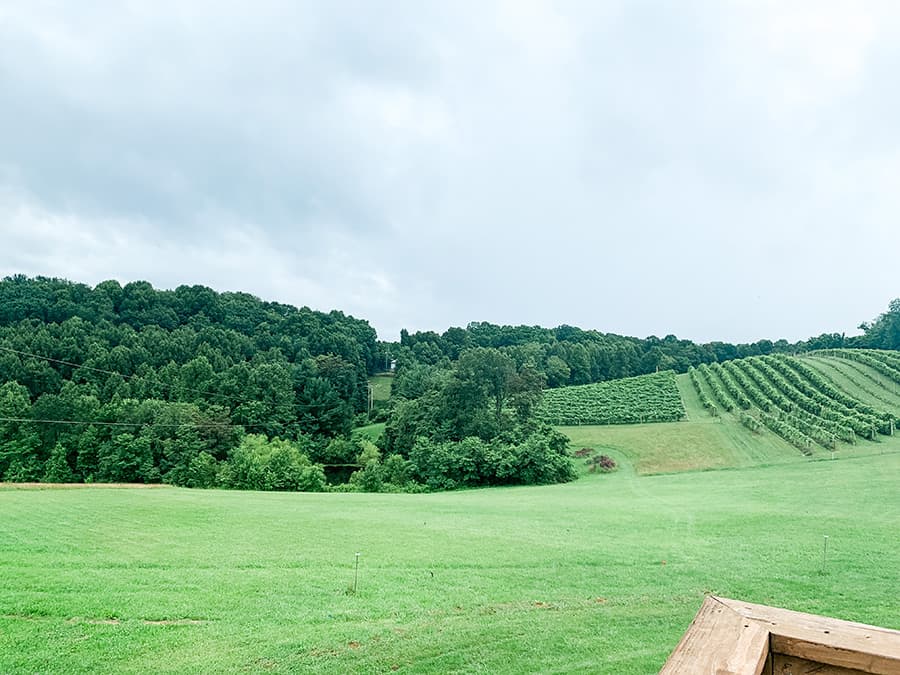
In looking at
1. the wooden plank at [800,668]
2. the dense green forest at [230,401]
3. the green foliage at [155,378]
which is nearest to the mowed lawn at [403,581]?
the wooden plank at [800,668]

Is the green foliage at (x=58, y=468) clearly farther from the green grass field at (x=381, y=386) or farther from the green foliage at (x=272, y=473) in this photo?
the green grass field at (x=381, y=386)

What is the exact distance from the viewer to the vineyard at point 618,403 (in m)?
61.5

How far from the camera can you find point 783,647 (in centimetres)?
207

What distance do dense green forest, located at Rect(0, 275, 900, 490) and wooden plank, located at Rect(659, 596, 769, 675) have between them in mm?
42161

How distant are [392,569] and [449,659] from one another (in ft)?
19.2

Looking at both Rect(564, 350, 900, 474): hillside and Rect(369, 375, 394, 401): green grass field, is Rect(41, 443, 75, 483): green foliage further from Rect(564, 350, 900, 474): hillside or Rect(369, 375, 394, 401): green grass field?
Rect(369, 375, 394, 401): green grass field

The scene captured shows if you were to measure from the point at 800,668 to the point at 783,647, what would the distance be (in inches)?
4.8

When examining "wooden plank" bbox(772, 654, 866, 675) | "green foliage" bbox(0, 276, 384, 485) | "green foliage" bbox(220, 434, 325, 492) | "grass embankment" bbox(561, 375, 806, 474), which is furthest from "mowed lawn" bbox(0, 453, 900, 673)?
"green foliage" bbox(0, 276, 384, 485)

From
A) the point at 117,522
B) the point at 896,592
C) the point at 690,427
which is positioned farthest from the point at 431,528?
the point at 690,427

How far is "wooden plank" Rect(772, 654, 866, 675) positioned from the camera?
6.64ft

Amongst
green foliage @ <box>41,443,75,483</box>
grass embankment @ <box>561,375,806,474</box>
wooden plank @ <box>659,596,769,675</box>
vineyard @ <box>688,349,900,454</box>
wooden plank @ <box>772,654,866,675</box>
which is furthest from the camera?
green foliage @ <box>41,443,75,483</box>

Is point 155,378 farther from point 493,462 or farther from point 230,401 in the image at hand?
point 493,462

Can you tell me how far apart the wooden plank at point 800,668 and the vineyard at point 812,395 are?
160ft

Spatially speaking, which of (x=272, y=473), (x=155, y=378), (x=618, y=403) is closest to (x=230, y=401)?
(x=155, y=378)
